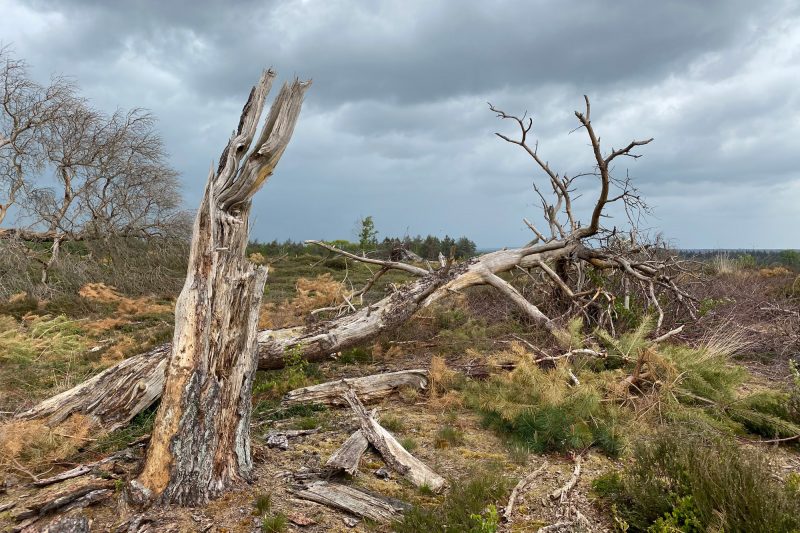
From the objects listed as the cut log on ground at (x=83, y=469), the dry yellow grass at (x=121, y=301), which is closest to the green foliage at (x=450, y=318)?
the cut log on ground at (x=83, y=469)

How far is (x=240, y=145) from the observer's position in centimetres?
561

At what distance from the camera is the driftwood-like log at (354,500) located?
3846mm

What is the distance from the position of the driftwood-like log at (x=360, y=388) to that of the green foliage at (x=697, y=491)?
9.49 ft

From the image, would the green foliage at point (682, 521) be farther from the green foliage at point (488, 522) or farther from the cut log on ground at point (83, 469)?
the cut log on ground at point (83, 469)

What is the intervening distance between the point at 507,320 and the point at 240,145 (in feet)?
20.7

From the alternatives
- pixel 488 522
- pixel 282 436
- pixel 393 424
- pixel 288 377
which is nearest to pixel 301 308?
pixel 288 377

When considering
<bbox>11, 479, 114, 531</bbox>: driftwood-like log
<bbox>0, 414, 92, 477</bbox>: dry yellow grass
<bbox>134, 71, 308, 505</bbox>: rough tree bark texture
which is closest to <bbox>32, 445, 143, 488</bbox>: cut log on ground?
<bbox>11, 479, 114, 531</bbox>: driftwood-like log

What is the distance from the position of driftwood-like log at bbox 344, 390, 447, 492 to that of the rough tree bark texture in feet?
3.41

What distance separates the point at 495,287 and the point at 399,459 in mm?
4842

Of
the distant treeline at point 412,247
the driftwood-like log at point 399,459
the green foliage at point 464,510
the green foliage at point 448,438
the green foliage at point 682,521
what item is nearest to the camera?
the green foliage at point 682,521

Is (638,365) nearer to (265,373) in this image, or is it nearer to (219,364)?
(219,364)

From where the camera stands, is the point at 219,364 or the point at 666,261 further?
the point at 666,261

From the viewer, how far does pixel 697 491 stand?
3.37m

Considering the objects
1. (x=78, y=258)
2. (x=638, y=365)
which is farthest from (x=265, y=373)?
→ (x=78, y=258)
